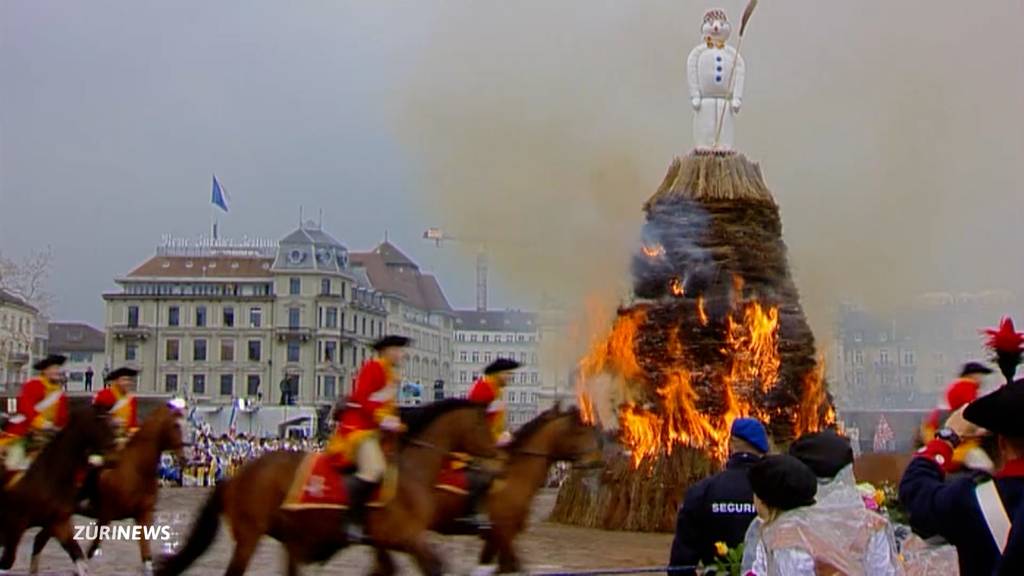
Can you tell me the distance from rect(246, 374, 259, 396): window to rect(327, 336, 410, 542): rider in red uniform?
9475 cm

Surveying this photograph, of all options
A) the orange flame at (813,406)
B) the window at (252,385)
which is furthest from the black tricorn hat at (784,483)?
the window at (252,385)

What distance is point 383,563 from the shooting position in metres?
11.8

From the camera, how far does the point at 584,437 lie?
559 inches

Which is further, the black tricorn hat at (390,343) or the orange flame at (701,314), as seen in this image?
the orange flame at (701,314)

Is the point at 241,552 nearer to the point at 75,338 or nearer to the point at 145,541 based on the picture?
the point at 145,541

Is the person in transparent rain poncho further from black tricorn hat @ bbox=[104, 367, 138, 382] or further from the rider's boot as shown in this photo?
black tricorn hat @ bbox=[104, 367, 138, 382]

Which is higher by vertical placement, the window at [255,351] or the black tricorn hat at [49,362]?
the window at [255,351]

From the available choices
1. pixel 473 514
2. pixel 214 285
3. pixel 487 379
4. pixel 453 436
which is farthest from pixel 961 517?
pixel 214 285

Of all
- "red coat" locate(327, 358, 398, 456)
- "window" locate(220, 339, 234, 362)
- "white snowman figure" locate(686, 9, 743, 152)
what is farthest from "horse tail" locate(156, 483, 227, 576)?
"window" locate(220, 339, 234, 362)

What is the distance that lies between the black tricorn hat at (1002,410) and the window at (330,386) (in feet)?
335

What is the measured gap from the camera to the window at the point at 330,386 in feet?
342

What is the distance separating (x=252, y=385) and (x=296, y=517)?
95.5 meters

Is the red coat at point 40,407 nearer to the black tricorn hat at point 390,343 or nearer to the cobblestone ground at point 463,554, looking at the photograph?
the cobblestone ground at point 463,554

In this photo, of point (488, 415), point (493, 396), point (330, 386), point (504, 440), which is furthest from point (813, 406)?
point (330, 386)
